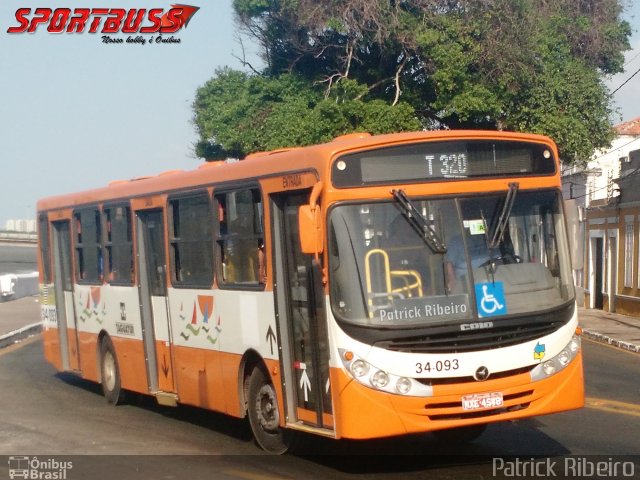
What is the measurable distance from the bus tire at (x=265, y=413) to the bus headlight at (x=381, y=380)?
1681 millimetres

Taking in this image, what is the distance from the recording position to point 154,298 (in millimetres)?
13633

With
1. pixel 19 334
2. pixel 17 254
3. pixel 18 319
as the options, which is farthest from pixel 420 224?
pixel 17 254

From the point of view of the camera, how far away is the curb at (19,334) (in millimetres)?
25659

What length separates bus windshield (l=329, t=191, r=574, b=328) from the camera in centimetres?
890

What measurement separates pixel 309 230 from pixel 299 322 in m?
1.26

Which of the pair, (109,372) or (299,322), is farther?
(109,372)

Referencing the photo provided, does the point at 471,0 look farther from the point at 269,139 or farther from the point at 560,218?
the point at 560,218

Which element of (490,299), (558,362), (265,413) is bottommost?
(265,413)

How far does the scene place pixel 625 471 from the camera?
29.0 ft

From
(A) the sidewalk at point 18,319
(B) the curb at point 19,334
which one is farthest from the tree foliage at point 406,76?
(B) the curb at point 19,334

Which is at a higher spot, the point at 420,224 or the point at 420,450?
the point at 420,224

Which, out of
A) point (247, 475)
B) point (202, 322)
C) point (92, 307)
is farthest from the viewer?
point (92, 307)

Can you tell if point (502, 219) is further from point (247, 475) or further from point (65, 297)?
point (65, 297)

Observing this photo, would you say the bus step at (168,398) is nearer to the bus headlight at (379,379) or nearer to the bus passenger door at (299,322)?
the bus passenger door at (299,322)
